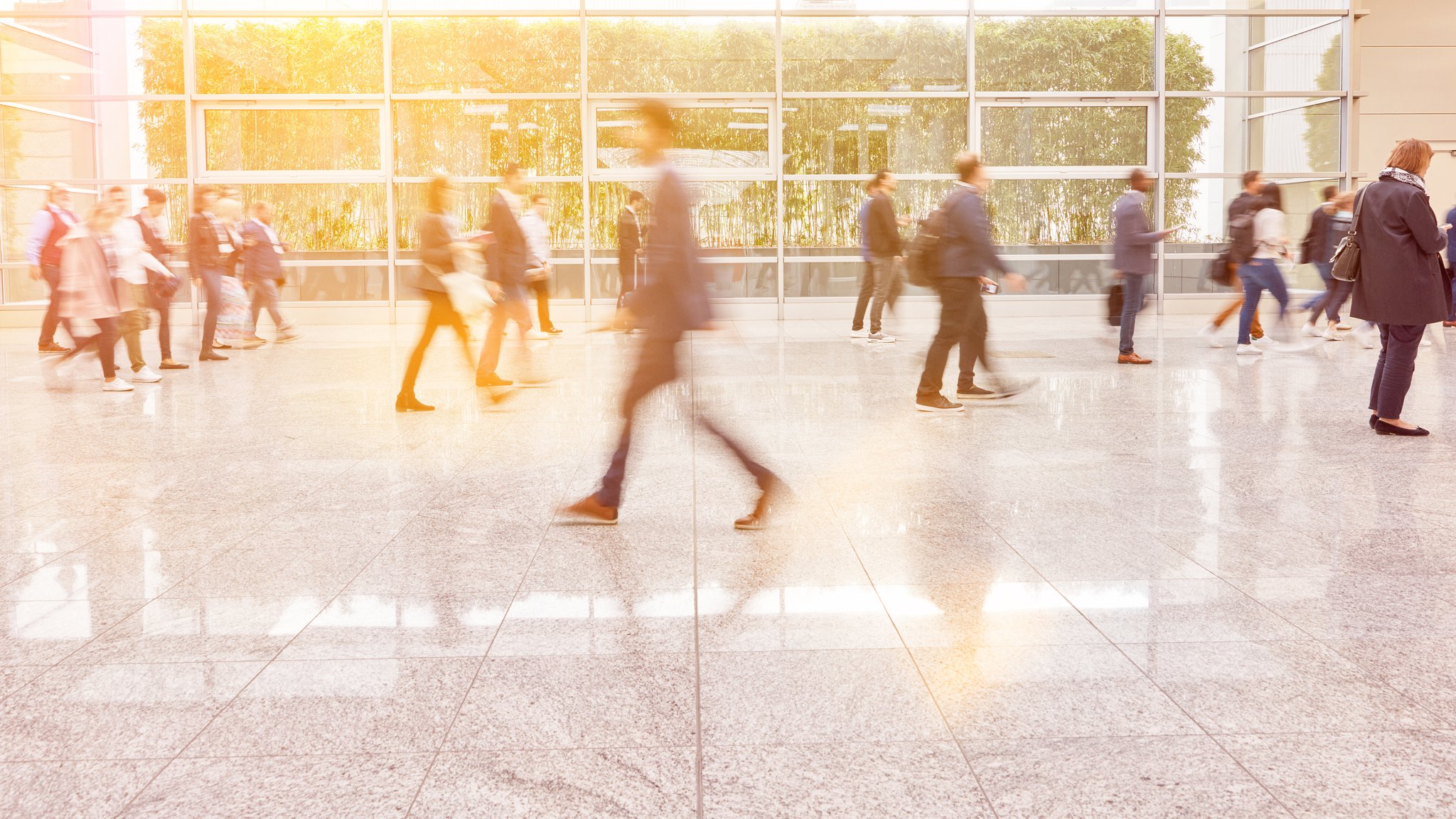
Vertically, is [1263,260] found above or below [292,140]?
below

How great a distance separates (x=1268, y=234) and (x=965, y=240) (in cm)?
507

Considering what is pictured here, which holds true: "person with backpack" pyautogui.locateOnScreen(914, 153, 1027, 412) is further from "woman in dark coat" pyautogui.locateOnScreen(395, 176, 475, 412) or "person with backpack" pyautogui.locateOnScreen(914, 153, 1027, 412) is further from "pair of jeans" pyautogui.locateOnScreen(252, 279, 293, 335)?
"pair of jeans" pyautogui.locateOnScreen(252, 279, 293, 335)

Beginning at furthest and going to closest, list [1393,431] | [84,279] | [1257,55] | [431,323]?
[1257,55] → [84,279] → [431,323] → [1393,431]

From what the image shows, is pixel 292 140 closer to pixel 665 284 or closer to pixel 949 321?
pixel 949 321

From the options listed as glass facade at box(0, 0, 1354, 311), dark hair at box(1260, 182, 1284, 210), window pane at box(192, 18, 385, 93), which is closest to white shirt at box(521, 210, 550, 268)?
glass facade at box(0, 0, 1354, 311)

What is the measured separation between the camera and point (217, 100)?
65.3 feet

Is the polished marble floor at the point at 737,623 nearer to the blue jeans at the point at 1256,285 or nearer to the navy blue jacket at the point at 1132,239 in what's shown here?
the navy blue jacket at the point at 1132,239

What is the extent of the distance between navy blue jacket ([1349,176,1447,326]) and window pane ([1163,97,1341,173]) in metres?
13.6

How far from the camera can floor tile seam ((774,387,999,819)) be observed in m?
2.87

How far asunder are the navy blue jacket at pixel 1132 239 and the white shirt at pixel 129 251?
8929 millimetres

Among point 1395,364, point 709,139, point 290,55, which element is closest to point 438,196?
point 1395,364

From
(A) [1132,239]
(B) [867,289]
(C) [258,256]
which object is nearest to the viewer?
(A) [1132,239]

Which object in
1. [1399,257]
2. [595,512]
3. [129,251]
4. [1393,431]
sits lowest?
[595,512]

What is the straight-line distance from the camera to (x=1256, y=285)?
12617 mm
